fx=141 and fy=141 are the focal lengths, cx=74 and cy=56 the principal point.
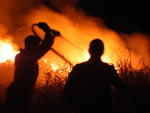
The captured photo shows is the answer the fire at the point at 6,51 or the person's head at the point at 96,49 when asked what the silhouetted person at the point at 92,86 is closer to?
the person's head at the point at 96,49

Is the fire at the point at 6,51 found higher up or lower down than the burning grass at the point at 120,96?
lower down

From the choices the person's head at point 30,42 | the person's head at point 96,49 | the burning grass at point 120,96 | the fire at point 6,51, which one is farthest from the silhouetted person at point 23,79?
the fire at point 6,51

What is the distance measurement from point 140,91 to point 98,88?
187 centimetres

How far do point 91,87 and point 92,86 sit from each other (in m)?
0.02

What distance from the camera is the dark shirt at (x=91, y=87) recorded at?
1706 mm

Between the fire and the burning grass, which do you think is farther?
the fire

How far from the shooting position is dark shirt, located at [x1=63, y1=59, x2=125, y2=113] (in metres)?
1.71

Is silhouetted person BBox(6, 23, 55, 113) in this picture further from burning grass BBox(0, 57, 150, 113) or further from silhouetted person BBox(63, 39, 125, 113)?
burning grass BBox(0, 57, 150, 113)

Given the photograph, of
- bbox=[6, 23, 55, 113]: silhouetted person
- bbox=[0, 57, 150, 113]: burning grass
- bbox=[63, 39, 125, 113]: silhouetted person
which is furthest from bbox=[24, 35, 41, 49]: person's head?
bbox=[0, 57, 150, 113]: burning grass

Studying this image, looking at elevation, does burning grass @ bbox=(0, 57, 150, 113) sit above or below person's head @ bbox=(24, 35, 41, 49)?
below

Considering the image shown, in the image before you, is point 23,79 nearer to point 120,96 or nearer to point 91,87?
point 91,87

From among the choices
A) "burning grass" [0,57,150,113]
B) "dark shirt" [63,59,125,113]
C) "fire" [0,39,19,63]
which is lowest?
"fire" [0,39,19,63]

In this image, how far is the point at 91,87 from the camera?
67.2 inches

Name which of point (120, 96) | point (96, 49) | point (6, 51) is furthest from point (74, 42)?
point (96, 49)
